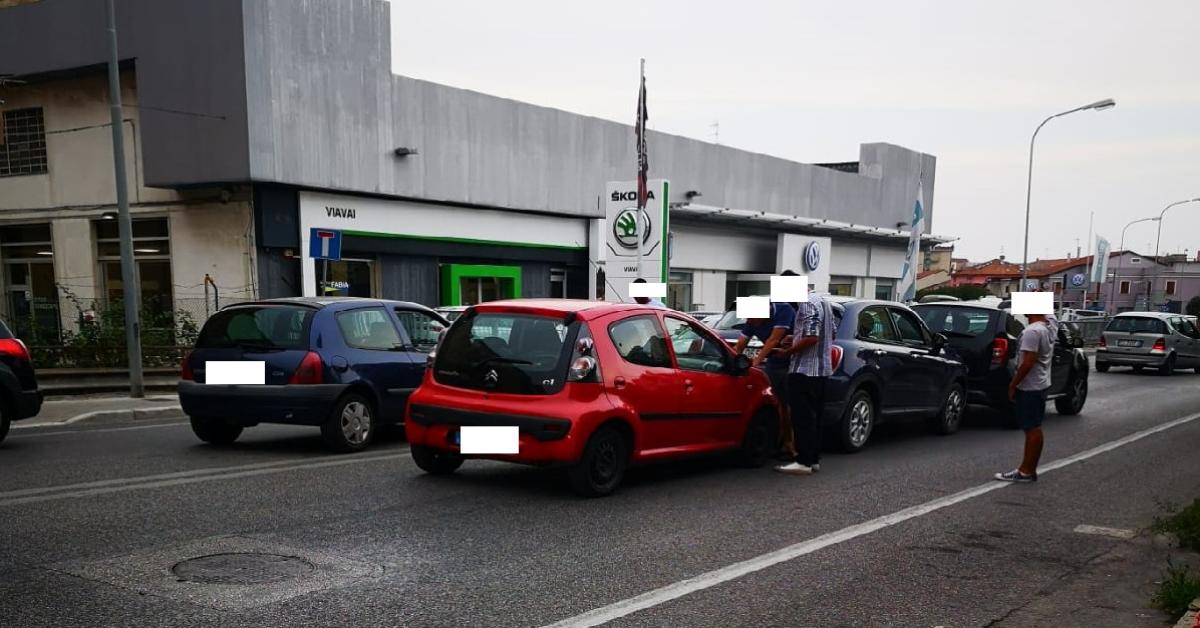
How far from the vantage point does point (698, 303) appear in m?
31.2

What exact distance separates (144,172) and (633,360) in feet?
52.7

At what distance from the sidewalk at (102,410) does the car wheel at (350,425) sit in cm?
456

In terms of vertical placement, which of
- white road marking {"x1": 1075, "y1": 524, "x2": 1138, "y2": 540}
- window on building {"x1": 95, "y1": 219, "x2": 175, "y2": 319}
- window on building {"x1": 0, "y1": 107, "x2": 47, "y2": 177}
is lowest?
white road marking {"x1": 1075, "y1": 524, "x2": 1138, "y2": 540}

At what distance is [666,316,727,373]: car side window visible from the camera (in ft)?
23.9

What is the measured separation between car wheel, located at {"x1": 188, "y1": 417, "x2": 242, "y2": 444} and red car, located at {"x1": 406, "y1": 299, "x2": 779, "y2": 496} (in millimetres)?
2889

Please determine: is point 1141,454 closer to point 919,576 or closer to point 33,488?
point 919,576

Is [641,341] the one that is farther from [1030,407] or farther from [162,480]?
[162,480]

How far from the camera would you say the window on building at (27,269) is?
20875mm

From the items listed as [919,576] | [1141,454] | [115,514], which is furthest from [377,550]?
[1141,454]

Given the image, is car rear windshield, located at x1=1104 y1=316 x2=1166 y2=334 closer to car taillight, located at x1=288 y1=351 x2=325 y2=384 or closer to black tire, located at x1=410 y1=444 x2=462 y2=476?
black tire, located at x1=410 y1=444 x2=462 y2=476

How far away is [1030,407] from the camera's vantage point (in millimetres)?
7664

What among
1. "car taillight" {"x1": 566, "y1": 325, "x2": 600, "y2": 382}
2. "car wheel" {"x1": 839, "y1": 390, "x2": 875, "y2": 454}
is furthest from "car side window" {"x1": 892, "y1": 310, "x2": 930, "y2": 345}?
"car taillight" {"x1": 566, "y1": 325, "x2": 600, "y2": 382}

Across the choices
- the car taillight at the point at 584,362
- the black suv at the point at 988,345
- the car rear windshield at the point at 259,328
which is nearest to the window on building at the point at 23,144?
the car rear windshield at the point at 259,328

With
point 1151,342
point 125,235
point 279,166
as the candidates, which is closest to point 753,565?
point 125,235
